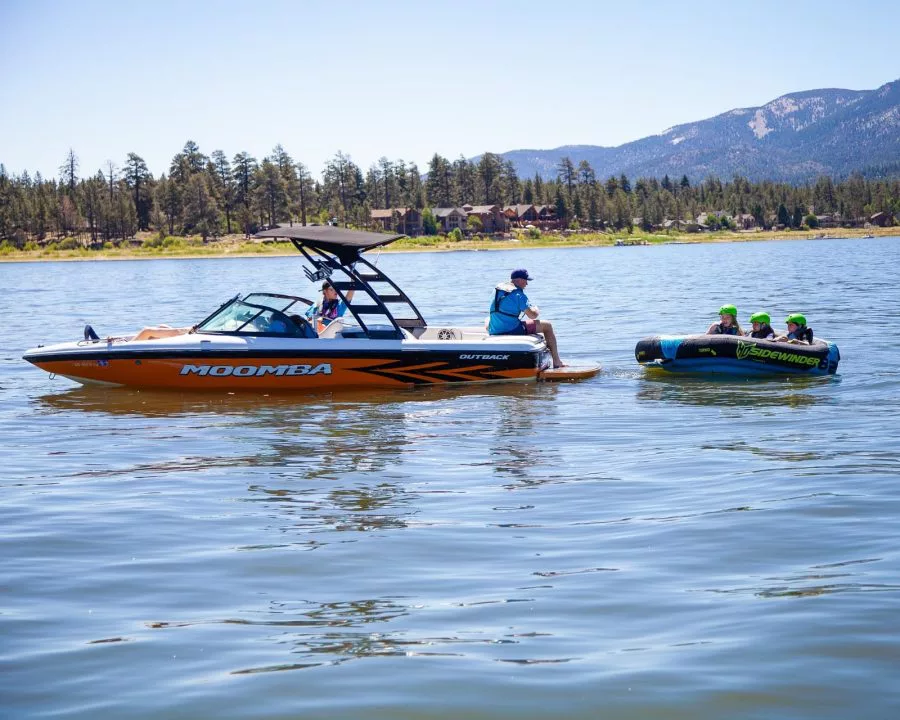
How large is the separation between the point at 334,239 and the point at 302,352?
1.66 meters

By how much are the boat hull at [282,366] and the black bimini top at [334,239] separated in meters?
1.45

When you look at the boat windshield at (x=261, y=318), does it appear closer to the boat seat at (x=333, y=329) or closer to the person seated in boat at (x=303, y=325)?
the person seated in boat at (x=303, y=325)

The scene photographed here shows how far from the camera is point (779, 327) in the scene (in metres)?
24.2

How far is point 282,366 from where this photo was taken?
14.7 m

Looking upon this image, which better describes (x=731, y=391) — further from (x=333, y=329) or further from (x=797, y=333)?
(x=333, y=329)

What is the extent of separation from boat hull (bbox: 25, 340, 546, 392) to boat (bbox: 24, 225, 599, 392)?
0.01 m

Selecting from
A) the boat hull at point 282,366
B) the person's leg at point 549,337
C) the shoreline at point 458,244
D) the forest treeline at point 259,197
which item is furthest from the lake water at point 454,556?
the forest treeline at point 259,197

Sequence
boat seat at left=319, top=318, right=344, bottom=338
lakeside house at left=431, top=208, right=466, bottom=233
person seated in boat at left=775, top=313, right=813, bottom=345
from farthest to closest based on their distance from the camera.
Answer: lakeside house at left=431, top=208, right=466, bottom=233
person seated in boat at left=775, top=313, right=813, bottom=345
boat seat at left=319, top=318, right=344, bottom=338

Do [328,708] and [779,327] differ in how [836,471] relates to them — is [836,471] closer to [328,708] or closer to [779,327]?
[328,708]

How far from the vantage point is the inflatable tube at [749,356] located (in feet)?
50.4

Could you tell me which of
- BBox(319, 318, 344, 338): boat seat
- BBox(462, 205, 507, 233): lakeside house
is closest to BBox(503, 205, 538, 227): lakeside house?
BBox(462, 205, 507, 233): lakeside house

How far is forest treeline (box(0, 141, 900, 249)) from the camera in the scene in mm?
126438

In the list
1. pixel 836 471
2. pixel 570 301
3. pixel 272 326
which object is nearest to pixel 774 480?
pixel 836 471

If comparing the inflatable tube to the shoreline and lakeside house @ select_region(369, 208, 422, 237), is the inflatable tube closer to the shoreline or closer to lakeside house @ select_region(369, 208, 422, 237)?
the shoreline
